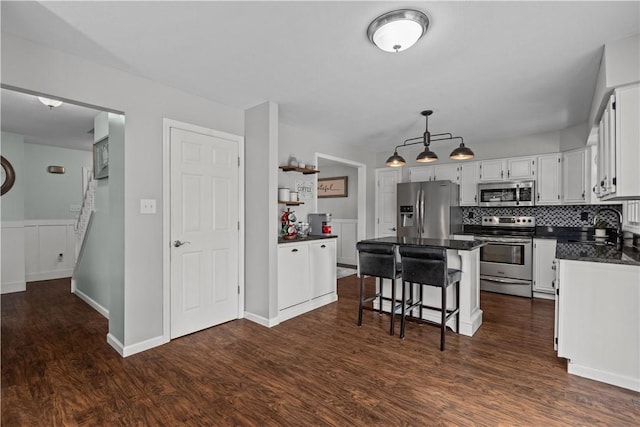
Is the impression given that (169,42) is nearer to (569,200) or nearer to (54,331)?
(54,331)

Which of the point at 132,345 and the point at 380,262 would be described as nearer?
the point at 132,345

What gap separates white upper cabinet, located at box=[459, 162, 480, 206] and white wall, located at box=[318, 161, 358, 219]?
245 centimetres

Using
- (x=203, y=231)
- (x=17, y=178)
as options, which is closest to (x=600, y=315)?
(x=203, y=231)

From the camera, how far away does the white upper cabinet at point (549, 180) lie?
446 cm

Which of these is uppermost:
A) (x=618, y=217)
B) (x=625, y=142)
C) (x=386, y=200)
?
(x=625, y=142)

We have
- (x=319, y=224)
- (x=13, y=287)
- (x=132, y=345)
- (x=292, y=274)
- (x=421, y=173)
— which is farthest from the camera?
(x=421, y=173)

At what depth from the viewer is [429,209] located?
508cm

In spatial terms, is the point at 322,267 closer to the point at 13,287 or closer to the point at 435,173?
the point at 435,173

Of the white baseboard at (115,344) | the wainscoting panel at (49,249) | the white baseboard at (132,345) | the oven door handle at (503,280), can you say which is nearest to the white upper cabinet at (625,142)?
the oven door handle at (503,280)

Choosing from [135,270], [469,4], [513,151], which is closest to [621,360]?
[469,4]

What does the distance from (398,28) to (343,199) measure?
5.56 metres

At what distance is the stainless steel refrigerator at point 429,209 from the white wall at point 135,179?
3775mm

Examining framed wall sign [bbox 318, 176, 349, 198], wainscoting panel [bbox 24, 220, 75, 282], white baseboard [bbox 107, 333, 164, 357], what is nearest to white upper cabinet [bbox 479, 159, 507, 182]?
framed wall sign [bbox 318, 176, 349, 198]

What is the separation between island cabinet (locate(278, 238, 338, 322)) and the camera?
3.55 metres
